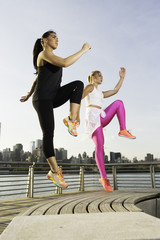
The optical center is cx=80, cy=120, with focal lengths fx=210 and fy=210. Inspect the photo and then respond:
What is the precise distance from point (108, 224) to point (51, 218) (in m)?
0.54

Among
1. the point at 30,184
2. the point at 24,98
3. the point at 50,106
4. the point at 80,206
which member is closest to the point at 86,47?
the point at 50,106

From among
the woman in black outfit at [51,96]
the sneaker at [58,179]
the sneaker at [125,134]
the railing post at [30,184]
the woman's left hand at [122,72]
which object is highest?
the woman's left hand at [122,72]

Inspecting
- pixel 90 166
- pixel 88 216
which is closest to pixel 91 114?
pixel 88 216

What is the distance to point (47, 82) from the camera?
2.19m

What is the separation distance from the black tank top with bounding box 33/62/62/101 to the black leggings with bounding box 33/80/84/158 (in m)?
0.05

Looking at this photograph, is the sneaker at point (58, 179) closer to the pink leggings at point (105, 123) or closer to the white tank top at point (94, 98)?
the pink leggings at point (105, 123)

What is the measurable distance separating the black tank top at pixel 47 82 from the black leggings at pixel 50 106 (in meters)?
0.05

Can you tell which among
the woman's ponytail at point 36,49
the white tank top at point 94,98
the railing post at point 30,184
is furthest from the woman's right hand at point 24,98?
the railing post at point 30,184

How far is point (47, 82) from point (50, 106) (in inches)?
9.9

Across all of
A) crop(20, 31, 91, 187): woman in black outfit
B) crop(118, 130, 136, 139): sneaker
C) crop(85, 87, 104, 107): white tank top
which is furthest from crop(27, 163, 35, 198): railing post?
crop(20, 31, 91, 187): woman in black outfit

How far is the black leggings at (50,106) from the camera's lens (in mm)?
2156

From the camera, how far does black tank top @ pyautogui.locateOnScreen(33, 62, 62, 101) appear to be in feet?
7.15

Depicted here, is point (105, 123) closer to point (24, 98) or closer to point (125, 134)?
point (125, 134)

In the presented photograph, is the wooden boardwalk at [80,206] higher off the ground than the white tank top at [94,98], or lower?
lower
